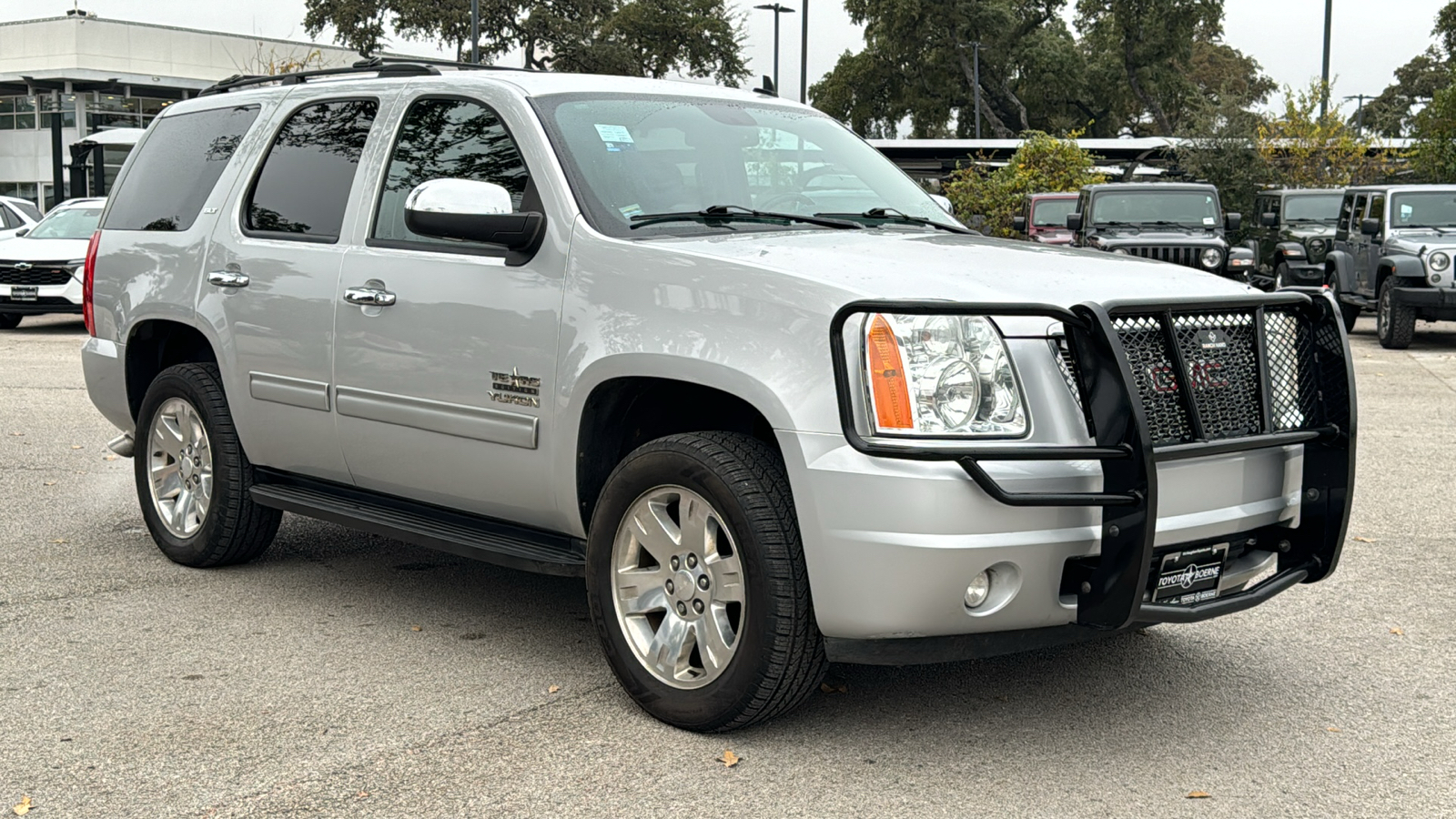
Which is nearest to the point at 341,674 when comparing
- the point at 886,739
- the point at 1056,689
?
the point at 886,739

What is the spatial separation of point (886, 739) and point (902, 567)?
2.36 ft

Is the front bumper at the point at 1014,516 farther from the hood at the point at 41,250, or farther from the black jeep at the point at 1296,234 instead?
the black jeep at the point at 1296,234

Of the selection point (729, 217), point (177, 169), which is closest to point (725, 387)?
point (729, 217)

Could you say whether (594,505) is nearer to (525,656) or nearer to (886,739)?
(525,656)

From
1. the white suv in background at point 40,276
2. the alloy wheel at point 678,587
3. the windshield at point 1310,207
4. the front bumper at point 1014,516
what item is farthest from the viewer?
the windshield at point 1310,207

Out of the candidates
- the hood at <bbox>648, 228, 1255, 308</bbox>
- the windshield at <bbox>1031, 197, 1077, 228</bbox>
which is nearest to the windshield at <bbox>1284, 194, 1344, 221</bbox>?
the windshield at <bbox>1031, 197, 1077, 228</bbox>

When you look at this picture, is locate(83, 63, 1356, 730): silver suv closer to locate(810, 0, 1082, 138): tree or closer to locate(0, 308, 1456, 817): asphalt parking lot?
locate(0, 308, 1456, 817): asphalt parking lot

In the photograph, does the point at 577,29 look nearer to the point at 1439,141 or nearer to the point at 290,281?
the point at 1439,141

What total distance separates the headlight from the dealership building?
57755 millimetres

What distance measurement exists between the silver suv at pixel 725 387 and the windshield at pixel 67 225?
1489 centimetres

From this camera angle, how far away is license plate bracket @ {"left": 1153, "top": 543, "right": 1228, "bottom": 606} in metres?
4.06

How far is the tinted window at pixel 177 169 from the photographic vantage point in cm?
630

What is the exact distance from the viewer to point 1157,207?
20.9 metres

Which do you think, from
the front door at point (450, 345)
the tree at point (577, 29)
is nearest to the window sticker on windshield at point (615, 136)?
the front door at point (450, 345)
